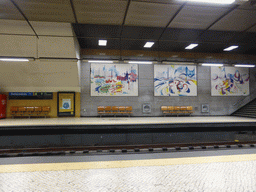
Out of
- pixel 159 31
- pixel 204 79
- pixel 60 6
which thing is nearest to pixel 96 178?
pixel 60 6

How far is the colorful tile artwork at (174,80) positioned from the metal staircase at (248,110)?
333 centimetres

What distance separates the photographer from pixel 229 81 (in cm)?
1190

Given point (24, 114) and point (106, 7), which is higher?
point (106, 7)

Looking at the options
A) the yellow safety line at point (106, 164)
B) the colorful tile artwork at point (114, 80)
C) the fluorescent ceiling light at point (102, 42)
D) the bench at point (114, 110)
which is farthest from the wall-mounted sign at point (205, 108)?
the yellow safety line at point (106, 164)

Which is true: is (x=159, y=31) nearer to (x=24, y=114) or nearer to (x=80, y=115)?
(x=80, y=115)

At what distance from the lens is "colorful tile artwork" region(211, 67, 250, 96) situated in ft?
38.7

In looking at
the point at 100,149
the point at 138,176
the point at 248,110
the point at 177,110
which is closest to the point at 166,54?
the point at 177,110

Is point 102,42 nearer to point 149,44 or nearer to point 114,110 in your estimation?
point 149,44

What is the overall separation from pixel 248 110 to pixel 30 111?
1411 cm

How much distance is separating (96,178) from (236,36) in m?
10.2

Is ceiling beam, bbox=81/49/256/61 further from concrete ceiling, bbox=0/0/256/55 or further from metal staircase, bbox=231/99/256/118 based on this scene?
metal staircase, bbox=231/99/256/118

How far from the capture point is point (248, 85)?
479 inches

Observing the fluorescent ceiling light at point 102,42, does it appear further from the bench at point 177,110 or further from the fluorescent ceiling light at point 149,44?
the bench at point 177,110

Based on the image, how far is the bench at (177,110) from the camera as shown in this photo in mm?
10877
